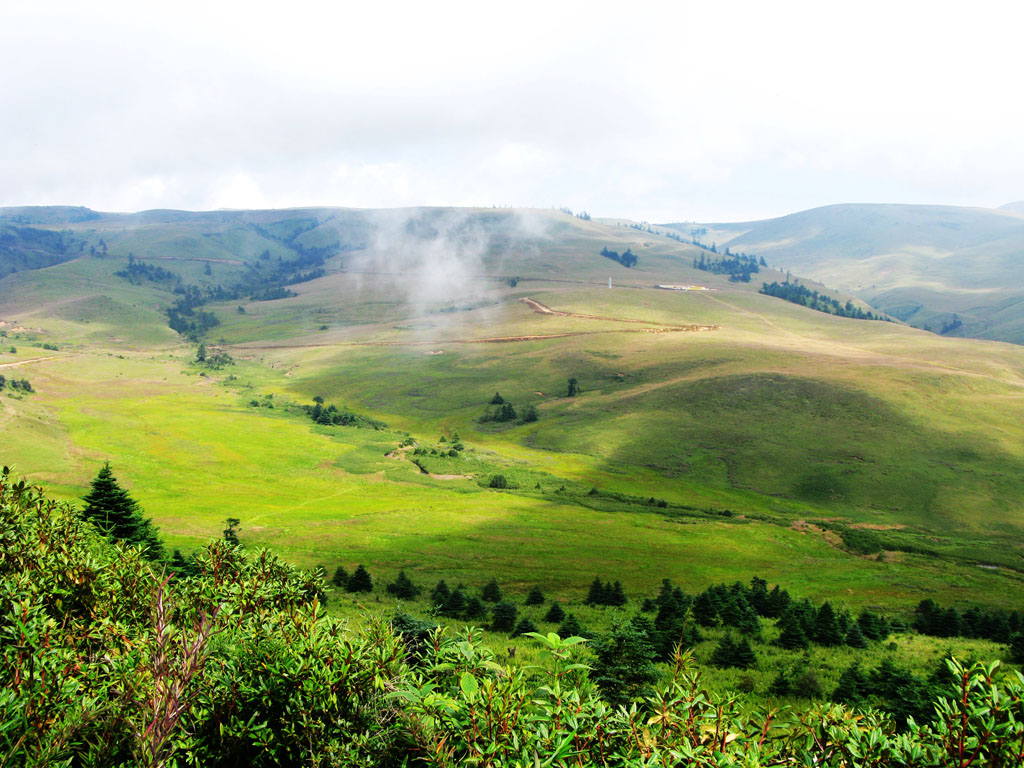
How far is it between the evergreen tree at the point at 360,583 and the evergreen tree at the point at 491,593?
9395 millimetres

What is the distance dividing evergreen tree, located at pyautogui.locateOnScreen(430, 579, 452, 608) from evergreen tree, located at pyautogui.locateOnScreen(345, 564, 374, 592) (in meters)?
5.26

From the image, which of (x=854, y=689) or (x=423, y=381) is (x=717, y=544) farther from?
(x=423, y=381)

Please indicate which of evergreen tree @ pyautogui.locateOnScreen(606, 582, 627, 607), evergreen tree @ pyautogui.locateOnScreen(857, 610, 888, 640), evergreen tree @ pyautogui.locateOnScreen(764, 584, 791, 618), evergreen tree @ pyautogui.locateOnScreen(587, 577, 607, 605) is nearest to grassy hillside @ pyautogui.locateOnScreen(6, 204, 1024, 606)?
evergreen tree @ pyautogui.locateOnScreen(587, 577, 607, 605)

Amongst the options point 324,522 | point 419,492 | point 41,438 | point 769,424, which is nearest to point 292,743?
point 324,522

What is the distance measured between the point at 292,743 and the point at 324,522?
62.6m

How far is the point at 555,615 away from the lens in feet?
142

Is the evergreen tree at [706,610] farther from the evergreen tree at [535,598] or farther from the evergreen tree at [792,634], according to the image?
the evergreen tree at [535,598]

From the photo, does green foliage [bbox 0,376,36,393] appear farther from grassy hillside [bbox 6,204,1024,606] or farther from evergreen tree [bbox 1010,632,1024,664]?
evergreen tree [bbox 1010,632,1024,664]

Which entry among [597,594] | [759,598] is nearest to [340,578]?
[597,594]

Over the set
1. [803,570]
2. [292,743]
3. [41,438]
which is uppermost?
[292,743]

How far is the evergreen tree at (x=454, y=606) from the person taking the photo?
43.7 meters

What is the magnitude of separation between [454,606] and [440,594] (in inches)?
120

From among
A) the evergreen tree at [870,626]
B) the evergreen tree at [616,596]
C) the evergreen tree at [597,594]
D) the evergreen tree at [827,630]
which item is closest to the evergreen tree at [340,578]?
the evergreen tree at [597,594]

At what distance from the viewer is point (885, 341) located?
180m
